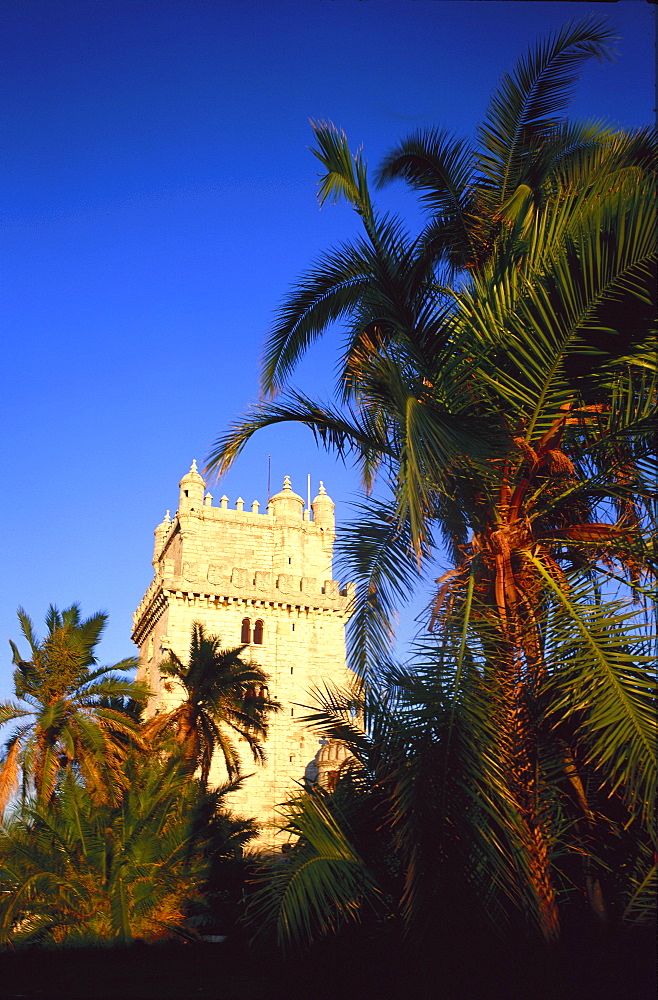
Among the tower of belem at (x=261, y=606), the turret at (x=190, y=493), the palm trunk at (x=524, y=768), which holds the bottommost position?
the palm trunk at (x=524, y=768)

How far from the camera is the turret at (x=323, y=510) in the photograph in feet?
152

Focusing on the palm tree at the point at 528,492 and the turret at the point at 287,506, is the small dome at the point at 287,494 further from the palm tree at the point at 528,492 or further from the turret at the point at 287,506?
the palm tree at the point at 528,492

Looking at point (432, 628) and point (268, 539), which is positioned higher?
point (268, 539)

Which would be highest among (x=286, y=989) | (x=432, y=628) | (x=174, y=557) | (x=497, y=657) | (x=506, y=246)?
(x=174, y=557)

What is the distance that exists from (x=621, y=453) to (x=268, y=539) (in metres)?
39.3

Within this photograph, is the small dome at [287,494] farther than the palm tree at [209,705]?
Yes

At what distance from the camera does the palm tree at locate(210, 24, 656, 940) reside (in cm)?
606

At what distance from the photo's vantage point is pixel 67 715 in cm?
2395

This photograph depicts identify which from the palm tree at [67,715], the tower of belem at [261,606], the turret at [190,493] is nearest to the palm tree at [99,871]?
the palm tree at [67,715]

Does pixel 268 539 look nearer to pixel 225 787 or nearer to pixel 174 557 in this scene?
pixel 174 557

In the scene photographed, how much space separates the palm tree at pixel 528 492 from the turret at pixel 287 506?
125 ft

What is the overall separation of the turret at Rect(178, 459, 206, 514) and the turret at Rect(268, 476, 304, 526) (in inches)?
152

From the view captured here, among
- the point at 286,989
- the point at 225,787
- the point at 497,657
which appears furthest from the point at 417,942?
the point at 225,787

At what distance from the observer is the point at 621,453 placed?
22.4 feet
